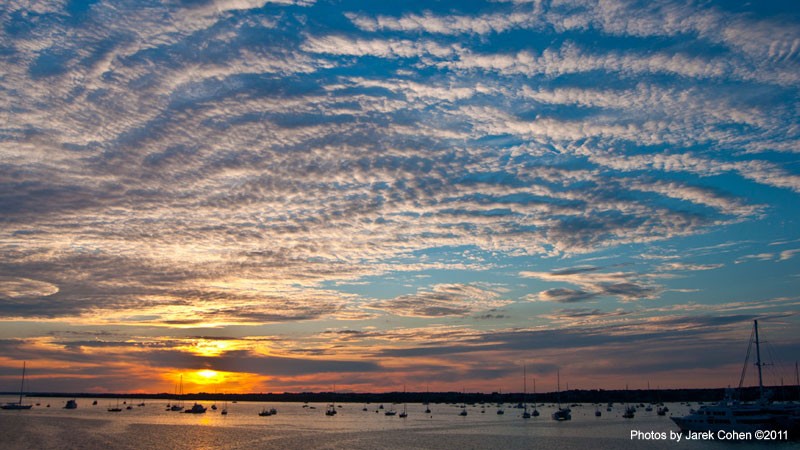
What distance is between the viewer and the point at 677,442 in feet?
402

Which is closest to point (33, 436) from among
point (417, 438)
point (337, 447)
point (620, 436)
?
point (337, 447)

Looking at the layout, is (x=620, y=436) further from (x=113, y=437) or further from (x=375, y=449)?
(x=113, y=437)

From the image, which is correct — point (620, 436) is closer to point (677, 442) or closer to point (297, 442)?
point (677, 442)

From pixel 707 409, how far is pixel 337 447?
68388 mm

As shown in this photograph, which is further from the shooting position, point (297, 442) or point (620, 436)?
point (620, 436)

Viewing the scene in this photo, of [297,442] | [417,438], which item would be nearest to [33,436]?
[297,442]

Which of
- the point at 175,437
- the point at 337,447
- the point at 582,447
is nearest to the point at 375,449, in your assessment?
the point at 337,447

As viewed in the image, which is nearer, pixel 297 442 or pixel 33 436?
pixel 297 442

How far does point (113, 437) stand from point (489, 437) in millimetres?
82906

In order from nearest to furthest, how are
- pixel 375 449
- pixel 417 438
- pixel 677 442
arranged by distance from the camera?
pixel 375 449 → pixel 677 442 → pixel 417 438

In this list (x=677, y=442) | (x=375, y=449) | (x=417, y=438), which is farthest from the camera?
(x=417, y=438)

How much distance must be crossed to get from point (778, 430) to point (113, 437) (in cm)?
13340

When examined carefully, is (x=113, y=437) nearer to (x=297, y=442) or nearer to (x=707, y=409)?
(x=297, y=442)

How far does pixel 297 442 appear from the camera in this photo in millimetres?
126562
